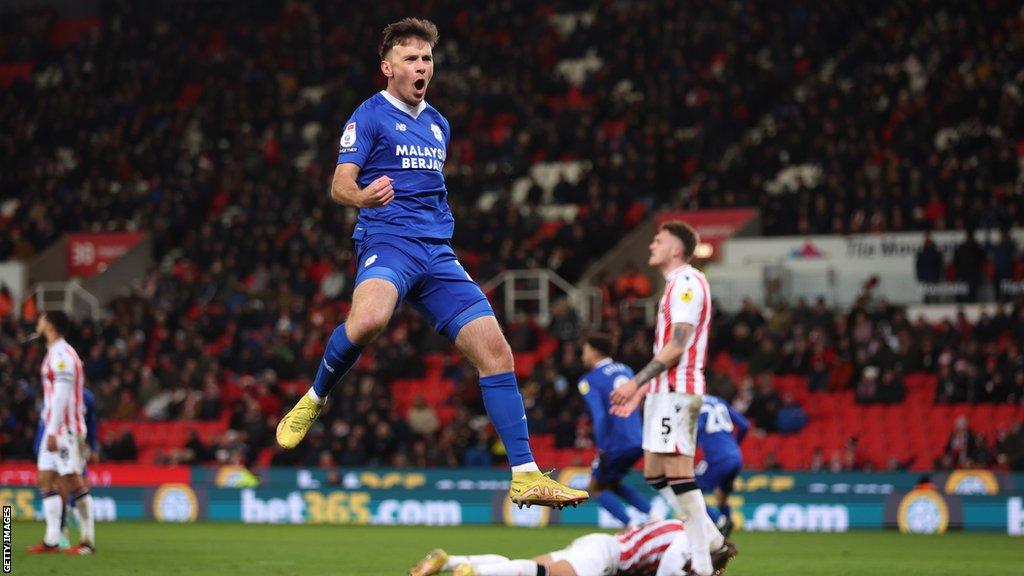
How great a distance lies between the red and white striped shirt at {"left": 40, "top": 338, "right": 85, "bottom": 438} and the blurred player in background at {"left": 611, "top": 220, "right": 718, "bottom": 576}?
21.6 feet

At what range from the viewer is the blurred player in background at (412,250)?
813 centimetres

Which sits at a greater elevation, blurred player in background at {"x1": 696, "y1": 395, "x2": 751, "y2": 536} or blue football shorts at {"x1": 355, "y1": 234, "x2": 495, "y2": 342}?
blue football shorts at {"x1": 355, "y1": 234, "x2": 495, "y2": 342}

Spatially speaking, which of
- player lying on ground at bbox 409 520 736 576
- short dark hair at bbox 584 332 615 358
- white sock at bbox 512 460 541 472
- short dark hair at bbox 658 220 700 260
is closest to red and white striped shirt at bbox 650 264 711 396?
short dark hair at bbox 658 220 700 260

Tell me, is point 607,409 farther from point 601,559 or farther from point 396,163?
point 396,163

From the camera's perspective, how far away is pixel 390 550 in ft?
50.3

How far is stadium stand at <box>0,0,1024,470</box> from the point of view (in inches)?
913

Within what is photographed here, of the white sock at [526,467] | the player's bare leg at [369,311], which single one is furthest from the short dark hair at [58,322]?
the white sock at [526,467]

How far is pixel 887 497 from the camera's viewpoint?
18.9 meters

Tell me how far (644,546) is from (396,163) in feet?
9.01

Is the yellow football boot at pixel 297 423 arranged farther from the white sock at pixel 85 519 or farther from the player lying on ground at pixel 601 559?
the white sock at pixel 85 519

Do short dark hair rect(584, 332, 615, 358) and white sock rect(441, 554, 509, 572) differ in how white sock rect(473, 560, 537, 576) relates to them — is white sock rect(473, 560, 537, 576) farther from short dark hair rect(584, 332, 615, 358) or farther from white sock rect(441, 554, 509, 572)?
short dark hair rect(584, 332, 615, 358)

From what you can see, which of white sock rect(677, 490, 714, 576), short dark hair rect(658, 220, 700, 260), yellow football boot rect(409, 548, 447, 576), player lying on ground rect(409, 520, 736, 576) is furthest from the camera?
short dark hair rect(658, 220, 700, 260)

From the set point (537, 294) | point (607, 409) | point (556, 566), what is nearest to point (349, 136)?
point (556, 566)

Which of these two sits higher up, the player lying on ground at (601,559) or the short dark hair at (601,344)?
the short dark hair at (601,344)
